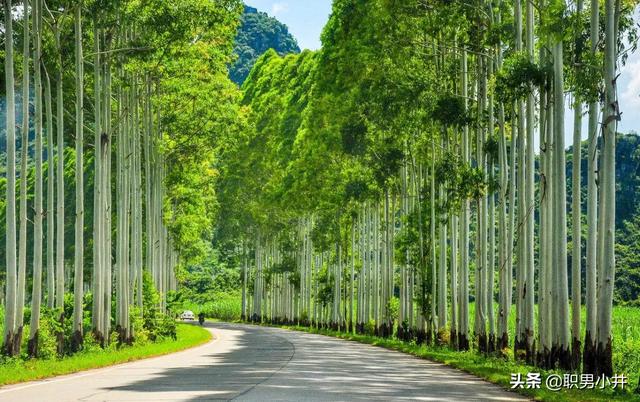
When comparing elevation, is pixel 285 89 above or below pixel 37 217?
above

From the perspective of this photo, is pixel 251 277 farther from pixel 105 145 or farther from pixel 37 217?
pixel 37 217

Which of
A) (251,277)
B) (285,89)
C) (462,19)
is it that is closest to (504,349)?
(462,19)

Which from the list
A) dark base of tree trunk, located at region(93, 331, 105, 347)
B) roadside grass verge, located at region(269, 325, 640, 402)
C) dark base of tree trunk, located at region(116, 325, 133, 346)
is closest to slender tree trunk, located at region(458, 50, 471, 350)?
roadside grass verge, located at region(269, 325, 640, 402)

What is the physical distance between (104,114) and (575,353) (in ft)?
54.8

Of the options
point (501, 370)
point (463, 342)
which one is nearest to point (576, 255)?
point (501, 370)

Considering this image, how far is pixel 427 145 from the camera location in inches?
1560

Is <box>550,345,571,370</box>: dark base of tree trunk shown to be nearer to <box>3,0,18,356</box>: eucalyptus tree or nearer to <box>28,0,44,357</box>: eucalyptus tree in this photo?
<box>28,0,44,357</box>: eucalyptus tree

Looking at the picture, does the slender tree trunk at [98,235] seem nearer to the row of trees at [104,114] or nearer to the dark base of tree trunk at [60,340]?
the row of trees at [104,114]

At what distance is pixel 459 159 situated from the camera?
33.1 m

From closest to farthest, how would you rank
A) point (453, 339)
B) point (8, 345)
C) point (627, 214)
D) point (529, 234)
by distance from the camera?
point (8, 345) → point (529, 234) → point (453, 339) → point (627, 214)

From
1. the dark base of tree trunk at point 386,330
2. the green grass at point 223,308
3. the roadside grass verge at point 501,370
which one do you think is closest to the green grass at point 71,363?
the roadside grass verge at point 501,370

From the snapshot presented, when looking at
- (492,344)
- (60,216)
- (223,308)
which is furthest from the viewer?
(223,308)

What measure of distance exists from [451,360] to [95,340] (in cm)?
1055

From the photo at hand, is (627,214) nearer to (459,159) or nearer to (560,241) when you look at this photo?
(459,159)
